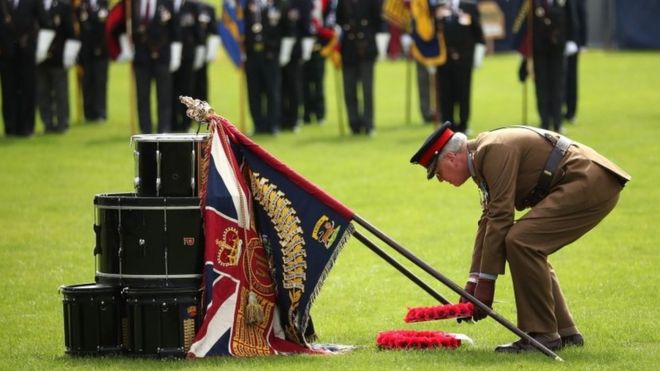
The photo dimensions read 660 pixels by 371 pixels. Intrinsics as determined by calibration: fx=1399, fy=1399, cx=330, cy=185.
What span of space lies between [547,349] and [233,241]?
2.15 metres

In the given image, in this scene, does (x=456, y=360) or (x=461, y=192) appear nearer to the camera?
(x=456, y=360)

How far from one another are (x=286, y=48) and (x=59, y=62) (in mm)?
4032

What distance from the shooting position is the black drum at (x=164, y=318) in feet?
30.0

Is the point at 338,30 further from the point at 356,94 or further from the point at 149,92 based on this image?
the point at 149,92

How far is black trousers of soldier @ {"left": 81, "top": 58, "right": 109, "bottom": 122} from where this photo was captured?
2731cm

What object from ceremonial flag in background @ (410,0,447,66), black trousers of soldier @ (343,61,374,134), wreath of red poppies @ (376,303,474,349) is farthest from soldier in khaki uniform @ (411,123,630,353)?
black trousers of soldier @ (343,61,374,134)

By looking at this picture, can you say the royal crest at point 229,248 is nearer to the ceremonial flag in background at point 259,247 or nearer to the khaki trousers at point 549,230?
the ceremonial flag in background at point 259,247

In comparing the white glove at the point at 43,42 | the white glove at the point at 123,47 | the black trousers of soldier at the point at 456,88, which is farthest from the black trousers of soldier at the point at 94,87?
the black trousers of soldier at the point at 456,88

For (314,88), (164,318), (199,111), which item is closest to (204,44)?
(314,88)

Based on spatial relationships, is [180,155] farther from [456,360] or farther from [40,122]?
[40,122]

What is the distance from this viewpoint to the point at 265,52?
24750 millimetres

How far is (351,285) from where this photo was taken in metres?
12.4

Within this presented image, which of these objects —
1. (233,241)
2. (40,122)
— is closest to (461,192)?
(233,241)

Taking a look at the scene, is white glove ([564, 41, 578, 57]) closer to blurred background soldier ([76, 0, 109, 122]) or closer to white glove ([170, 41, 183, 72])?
white glove ([170, 41, 183, 72])
